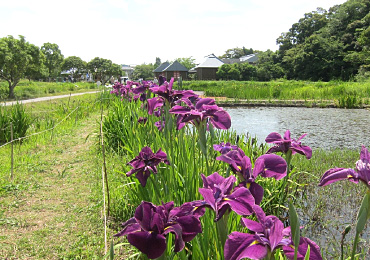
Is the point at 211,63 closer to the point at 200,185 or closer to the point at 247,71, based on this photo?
the point at 247,71

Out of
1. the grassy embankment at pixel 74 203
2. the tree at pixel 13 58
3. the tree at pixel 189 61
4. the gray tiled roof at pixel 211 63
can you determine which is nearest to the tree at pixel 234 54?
the tree at pixel 189 61

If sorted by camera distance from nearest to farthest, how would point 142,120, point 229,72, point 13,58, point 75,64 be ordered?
point 142,120
point 13,58
point 229,72
point 75,64

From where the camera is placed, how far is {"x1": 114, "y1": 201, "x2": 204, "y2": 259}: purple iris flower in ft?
2.22

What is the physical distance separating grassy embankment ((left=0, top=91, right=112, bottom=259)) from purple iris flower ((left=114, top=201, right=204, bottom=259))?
1.57 m

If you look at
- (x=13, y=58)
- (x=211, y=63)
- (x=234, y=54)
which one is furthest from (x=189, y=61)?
(x=13, y=58)

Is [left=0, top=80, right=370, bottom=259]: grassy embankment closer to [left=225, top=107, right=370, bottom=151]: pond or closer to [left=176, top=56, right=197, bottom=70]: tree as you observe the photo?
[left=225, top=107, right=370, bottom=151]: pond

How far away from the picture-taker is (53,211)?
2.92m

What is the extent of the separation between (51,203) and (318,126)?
26.8 ft

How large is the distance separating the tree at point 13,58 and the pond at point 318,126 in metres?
12.4

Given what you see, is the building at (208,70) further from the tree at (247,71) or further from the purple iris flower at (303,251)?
the purple iris flower at (303,251)

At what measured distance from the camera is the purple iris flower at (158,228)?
26.6 inches

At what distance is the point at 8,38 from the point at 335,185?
697 inches

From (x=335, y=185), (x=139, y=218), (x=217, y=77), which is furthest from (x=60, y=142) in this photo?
(x=217, y=77)

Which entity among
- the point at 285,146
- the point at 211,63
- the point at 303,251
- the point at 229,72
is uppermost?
the point at 211,63
